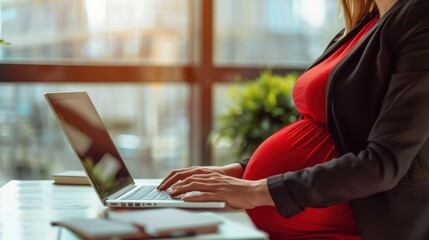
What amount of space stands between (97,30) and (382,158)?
295cm

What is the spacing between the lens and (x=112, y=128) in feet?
13.8

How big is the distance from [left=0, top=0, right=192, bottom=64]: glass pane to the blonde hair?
2336 millimetres

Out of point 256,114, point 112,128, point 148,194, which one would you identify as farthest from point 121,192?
point 112,128

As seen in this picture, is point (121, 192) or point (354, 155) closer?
point (354, 155)

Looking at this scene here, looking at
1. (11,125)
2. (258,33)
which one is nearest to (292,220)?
(11,125)

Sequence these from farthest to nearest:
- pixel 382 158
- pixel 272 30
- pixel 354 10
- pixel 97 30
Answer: pixel 272 30, pixel 97 30, pixel 354 10, pixel 382 158

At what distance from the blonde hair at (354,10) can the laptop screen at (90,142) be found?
0.75 m

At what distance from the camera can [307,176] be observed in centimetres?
145

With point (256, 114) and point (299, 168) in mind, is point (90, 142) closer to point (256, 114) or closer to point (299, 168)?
point (299, 168)

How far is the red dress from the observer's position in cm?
158

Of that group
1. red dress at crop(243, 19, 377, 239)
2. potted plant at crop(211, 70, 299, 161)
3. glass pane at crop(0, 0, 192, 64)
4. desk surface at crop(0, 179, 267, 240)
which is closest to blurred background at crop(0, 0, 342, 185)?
glass pane at crop(0, 0, 192, 64)

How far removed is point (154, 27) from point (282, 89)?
0.94 m

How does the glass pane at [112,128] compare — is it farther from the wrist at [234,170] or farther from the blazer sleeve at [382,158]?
the blazer sleeve at [382,158]

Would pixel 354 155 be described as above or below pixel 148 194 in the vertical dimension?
above
